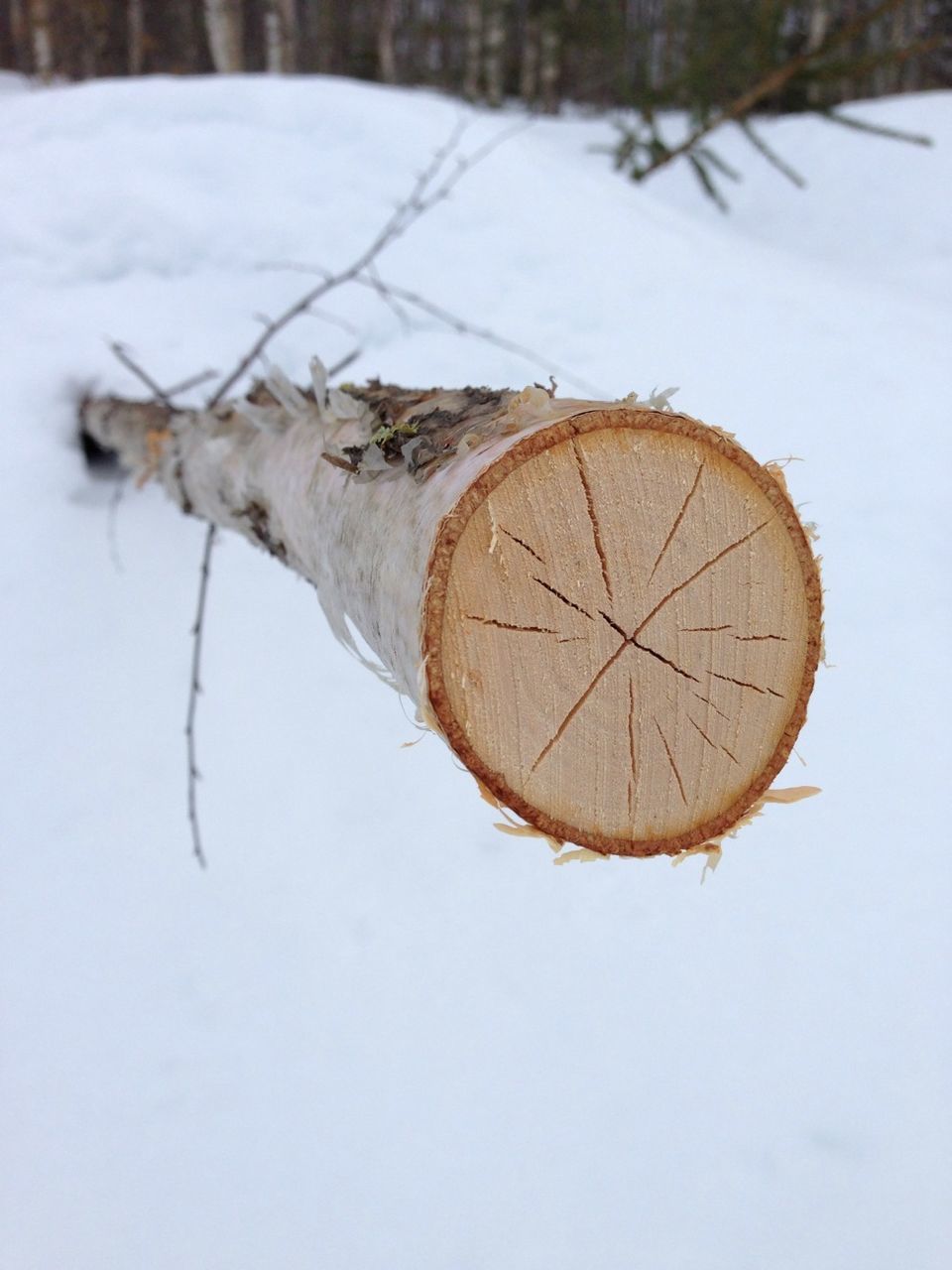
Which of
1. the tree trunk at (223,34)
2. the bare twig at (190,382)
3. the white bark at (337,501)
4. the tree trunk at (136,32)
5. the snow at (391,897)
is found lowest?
the snow at (391,897)

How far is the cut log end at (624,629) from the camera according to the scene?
29.2 inches

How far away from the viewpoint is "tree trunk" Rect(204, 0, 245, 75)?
605 centimetres

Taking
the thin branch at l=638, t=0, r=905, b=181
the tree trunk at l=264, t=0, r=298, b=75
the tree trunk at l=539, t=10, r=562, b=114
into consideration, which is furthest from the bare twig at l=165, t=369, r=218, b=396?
the tree trunk at l=539, t=10, r=562, b=114

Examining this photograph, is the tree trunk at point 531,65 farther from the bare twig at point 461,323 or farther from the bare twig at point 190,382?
the bare twig at point 190,382

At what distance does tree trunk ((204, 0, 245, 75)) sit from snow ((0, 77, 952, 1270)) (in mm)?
3815

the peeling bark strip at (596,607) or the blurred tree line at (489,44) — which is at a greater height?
the blurred tree line at (489,44)

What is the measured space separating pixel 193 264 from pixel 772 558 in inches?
113

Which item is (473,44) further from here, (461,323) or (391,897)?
(391,897)

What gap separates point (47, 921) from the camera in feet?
7.00

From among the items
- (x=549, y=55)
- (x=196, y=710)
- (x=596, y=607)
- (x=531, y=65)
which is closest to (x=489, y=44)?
(x=549, y=55)

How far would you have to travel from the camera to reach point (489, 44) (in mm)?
9477

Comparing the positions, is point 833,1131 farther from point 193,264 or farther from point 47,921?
point 193,264

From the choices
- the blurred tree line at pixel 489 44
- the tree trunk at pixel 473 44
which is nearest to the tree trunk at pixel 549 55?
the blurred tree line at pixel 489 44

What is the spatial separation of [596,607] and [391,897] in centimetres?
170
